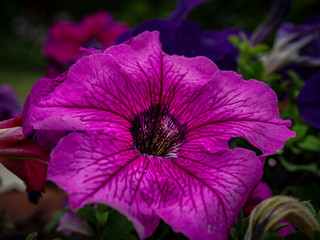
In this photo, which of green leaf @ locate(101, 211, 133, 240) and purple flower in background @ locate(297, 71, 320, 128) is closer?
green leaf @ locate(101, 211, 133, 240)

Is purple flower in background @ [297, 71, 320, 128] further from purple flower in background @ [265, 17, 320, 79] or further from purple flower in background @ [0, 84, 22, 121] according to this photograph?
purple flower in background @ [0, 84, 22, 121]

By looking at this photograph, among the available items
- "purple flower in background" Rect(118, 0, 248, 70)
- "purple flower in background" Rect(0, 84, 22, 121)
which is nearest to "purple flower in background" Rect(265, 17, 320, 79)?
"purple flower in background" Rect(118, 0, 248, 70)

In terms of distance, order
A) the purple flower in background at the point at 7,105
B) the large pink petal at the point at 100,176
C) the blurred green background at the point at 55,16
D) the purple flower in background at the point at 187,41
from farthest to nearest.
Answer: the blurred green background at the point at 55,16, the purple flower in background at the point at 7,105, the purple flower in background at the point at 187,41, the large pink petal at the point at 100,176

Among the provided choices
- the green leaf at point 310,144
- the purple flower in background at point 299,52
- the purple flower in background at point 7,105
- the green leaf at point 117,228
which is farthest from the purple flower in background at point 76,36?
the green leaf at point 117,228

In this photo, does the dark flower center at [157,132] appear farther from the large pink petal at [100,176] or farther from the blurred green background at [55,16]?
the blurred green background at [55,16]

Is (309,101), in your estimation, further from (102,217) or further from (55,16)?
(55,16)

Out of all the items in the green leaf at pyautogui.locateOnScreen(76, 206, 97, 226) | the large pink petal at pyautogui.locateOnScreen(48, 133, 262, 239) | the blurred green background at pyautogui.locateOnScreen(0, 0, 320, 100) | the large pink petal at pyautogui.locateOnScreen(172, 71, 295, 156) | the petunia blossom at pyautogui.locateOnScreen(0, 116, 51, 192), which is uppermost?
the large pink petal at pyautogui.locateOnScreen(172, 71, 295, 156)

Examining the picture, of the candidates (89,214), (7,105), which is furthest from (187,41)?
(7,105)
